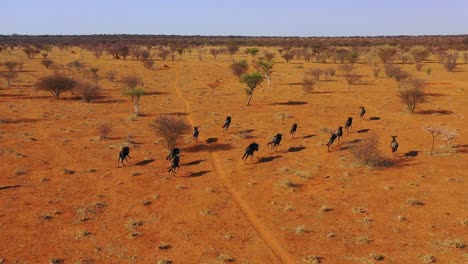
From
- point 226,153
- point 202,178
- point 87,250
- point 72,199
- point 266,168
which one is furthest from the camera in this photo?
point 226,153

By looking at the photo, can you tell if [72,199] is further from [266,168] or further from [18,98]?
[18,98]

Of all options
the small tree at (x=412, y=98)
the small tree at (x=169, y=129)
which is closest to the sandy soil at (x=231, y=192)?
the small tree at (x=169, y=129)

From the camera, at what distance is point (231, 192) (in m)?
17.3

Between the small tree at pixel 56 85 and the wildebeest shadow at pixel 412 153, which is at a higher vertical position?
the small tree at pixel 56 85

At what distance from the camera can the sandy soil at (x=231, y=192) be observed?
41.8 feet

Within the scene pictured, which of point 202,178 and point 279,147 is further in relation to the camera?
point 279,147

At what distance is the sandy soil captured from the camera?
41.8 feet

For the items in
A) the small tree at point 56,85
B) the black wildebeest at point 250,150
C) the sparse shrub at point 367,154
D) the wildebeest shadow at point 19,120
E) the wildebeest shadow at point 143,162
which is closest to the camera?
the sparse shrub at point 367,154

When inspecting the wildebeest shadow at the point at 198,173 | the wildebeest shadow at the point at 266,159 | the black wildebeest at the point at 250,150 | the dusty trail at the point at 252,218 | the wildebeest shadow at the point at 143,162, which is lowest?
the wildebeest shadow at the point at 143,162

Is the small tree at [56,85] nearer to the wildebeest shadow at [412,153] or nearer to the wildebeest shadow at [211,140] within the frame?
the wildebeest shadow at [211,140]

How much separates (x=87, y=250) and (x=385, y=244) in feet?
30.2

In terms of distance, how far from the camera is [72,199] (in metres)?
16.6

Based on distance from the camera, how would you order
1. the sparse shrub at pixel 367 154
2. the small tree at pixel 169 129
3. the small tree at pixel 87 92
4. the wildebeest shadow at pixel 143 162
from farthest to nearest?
1. the small tree at pixel 87 92
2. the small tree at pixel 169 129
3. the wildebeest shadow at pixel 143 162
4. the sparse shrub at pixel 367 154

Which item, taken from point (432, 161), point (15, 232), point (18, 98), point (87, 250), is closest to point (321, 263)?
point (87, 250)
